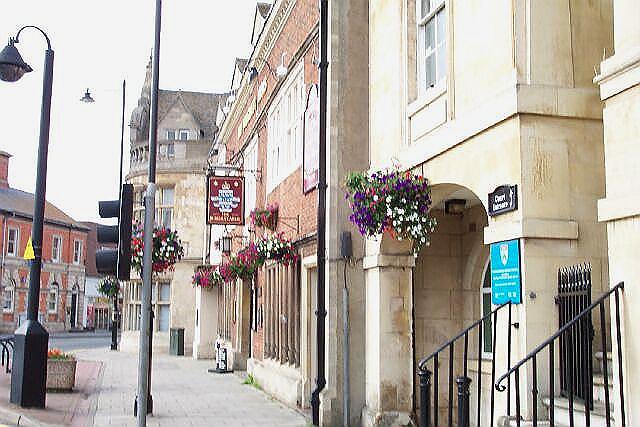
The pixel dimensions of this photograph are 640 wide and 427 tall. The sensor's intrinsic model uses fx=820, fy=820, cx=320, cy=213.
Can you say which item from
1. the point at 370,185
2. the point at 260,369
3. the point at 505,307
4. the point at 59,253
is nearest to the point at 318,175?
the point at 370,185

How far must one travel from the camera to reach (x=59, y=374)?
1563 centimetres

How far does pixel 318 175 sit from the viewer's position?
1284 cm

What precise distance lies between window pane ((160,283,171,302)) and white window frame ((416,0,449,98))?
79.7 ft

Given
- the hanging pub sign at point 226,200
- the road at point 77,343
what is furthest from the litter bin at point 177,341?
the hanging pub sign at point 226,200

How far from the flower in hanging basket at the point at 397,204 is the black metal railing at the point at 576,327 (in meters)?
2.58

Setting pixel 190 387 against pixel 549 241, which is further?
pixel 190 387

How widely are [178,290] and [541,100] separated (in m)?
26.0

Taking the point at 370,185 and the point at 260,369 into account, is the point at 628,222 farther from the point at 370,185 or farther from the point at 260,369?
the point at 260,369

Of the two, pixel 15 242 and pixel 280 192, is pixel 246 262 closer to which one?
pixel 280 192

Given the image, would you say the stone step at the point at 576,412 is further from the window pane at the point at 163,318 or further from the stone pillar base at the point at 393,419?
the window pane at the point at 163,318

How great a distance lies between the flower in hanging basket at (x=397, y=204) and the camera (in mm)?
9430

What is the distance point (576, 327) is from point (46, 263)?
58.3 metres

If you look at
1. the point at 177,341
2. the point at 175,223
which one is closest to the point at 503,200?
the point at 177,341

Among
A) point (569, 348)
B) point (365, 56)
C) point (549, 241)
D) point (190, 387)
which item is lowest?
point (190, 387)
